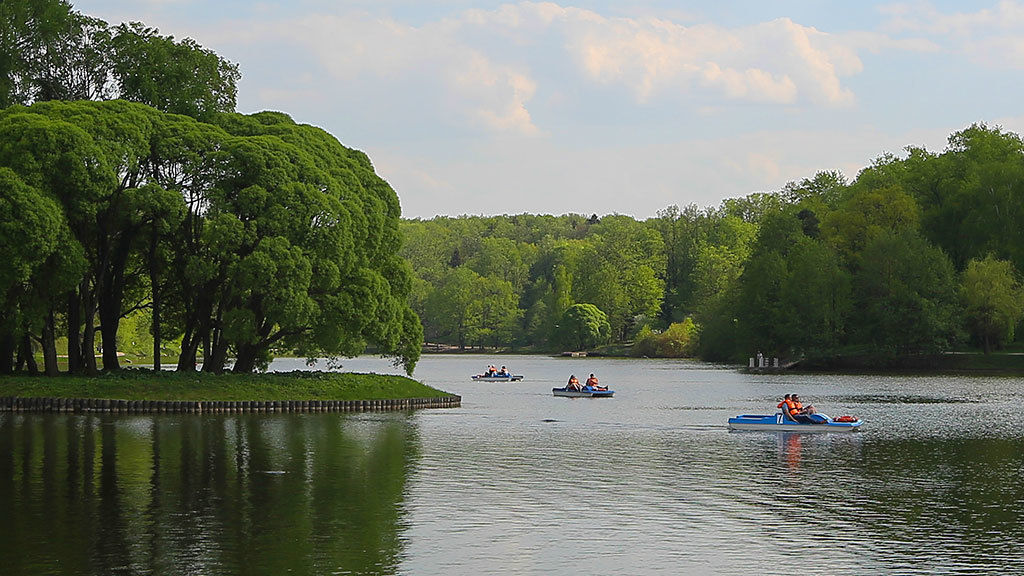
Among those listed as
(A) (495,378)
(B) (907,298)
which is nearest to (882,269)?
(B) (907,298)

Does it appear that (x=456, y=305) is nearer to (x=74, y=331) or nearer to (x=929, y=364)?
(x=929, y=364)

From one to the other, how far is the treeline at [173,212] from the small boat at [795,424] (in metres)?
18.3

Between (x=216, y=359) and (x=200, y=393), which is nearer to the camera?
(x=200, y=393)

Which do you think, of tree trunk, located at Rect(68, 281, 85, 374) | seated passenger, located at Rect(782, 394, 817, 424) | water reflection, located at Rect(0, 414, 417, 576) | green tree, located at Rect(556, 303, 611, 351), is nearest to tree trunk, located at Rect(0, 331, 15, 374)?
tree trunk, located at Rect(68, 281, 85, 374)

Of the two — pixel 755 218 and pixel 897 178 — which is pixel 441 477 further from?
pixel 755 218

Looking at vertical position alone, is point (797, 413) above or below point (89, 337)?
below

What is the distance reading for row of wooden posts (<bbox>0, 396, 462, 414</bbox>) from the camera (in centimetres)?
4847

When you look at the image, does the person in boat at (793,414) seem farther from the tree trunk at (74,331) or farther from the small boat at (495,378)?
the small boat at (495,378)

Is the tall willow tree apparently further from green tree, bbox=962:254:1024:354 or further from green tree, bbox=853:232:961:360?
green tree, bbox=962:254:1024:354

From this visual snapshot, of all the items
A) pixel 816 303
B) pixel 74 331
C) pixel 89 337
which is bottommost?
pixel 89 337

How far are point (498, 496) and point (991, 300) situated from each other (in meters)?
89.3

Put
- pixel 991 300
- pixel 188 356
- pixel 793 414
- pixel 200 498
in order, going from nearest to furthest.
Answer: pixel 200 498 → pixel 793 414 → pixel 188 356 → pixel 991 300

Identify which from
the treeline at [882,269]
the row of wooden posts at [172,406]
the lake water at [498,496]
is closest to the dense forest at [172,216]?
the row of wooden posts at [172,406]

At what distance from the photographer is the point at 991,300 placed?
10488cm
